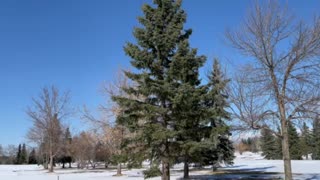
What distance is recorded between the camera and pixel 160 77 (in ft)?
62.3

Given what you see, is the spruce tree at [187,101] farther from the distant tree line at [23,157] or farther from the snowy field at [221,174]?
the distant tree line at [23,157]

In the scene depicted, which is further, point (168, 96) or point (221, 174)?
point (221, 174)

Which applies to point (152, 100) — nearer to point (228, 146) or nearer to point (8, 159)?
point (228, 146)

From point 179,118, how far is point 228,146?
22918mm

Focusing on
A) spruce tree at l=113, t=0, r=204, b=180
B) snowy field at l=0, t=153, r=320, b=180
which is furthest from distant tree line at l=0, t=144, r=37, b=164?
spruce tree at l=113, t=0, r=204, b=180

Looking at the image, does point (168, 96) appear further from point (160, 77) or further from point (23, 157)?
point (23, 157)

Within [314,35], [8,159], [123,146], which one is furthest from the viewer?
[8,159]

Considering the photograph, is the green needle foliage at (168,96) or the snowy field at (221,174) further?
the snowy field at (221,174)

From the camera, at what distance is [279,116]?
17969 millimetres

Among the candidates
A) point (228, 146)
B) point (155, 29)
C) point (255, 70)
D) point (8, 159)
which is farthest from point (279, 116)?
point (8, 159)

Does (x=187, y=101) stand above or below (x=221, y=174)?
above

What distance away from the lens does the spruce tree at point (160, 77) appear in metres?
17.8

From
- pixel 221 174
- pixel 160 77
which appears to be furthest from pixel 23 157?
pixel 160 77

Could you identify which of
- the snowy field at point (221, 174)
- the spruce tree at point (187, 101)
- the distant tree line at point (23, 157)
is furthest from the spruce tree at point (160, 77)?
the distant tree line at point (23, 157)
